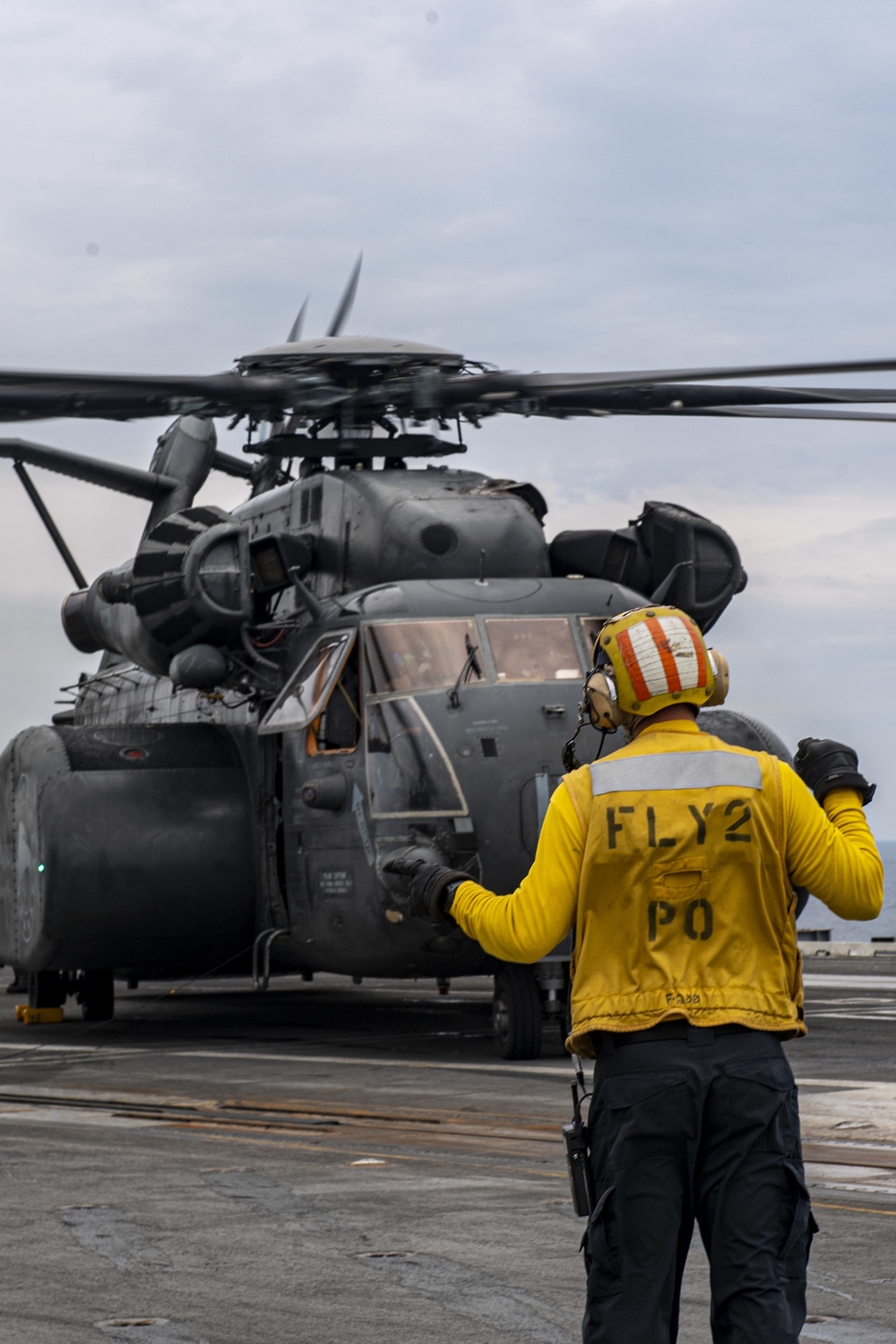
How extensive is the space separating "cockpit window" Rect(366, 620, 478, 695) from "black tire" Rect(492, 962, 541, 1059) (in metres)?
2.09

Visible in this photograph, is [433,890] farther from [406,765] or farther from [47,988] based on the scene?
[47,988]

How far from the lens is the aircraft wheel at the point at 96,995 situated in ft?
58.1

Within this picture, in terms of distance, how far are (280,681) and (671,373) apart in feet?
13.3

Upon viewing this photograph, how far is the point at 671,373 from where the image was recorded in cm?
1404

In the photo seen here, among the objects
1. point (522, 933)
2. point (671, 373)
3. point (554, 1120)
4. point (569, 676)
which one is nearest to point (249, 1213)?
point (554, 1120)

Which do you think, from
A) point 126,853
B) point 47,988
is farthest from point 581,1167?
point 47,988

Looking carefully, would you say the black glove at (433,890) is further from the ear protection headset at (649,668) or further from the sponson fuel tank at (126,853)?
the sponson fuel tank at (126,853)

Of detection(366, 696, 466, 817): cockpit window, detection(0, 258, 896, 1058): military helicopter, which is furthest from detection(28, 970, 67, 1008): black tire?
detection(366, 696, 466, 817): cockpit window

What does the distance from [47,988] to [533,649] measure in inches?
257

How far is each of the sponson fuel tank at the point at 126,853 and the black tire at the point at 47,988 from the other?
148 cm

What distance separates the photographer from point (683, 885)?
13.7 feet

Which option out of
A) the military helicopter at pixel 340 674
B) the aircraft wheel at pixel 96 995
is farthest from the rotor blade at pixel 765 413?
the aircraft wheel at pixel 96 995

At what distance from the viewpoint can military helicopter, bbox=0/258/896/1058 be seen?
529 inches

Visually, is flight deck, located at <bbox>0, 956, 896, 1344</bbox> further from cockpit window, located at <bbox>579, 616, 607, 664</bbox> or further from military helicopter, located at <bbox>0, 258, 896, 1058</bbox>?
cockpit window, located at <bbox>579, 616, 607, 664</bbox>
